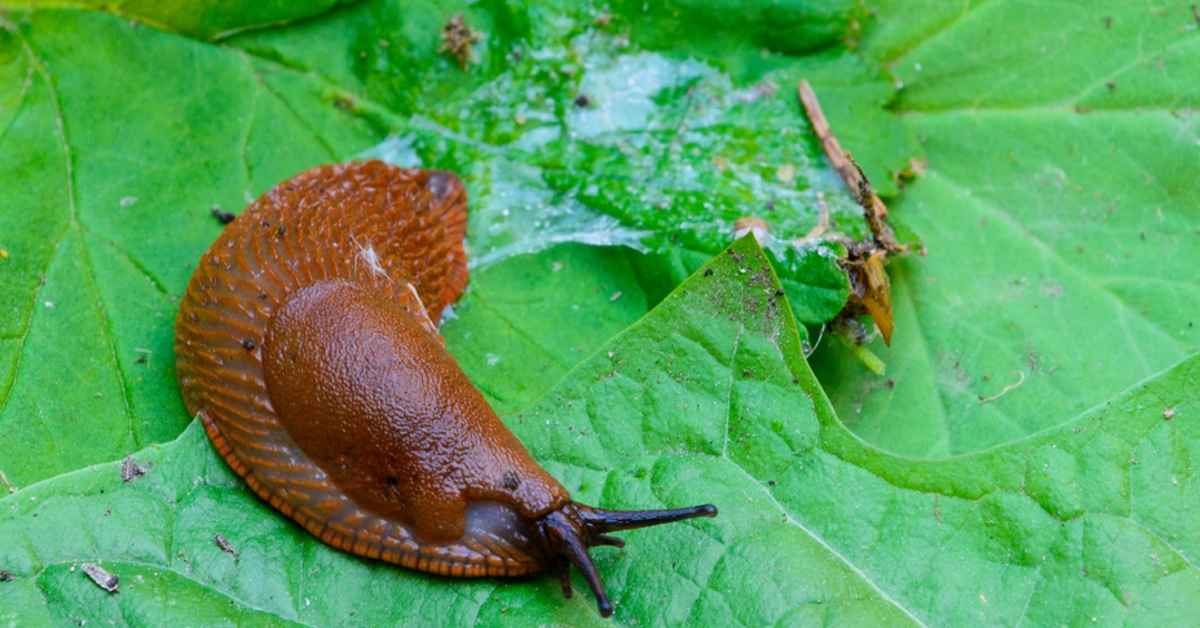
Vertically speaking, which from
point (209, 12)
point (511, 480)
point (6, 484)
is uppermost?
point (209, 12)

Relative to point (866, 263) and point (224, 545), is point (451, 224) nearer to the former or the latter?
point (224, 545)

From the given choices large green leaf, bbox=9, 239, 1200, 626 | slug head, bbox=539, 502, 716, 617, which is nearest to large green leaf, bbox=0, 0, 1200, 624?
large green leaf, bbox=9, 239, 1200, 626

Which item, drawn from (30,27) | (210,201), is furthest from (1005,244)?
(30,27)

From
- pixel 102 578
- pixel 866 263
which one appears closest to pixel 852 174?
pixel 866 263

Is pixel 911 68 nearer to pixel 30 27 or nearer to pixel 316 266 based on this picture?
pixel 316 266

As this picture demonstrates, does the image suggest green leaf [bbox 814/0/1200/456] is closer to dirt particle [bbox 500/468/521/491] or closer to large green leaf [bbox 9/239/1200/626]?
large green leaf [bbox 9/239/1200/626]

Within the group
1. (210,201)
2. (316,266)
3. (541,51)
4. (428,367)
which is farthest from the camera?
(541,51)
